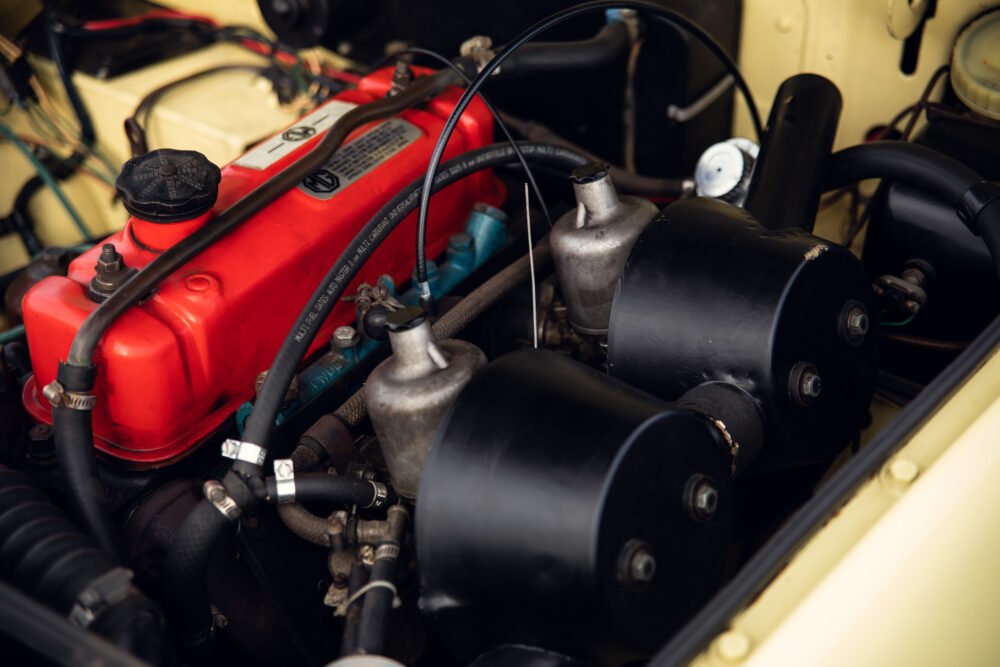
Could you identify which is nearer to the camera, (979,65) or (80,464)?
(80,464)

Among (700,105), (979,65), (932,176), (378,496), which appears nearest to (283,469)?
(378,496)

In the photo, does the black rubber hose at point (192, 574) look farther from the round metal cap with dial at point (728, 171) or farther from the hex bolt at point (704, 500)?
the round metal cap with dial at point (728, 171)

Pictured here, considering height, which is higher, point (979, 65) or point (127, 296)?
point (979, 65)

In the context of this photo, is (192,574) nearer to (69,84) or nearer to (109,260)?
(109,260)

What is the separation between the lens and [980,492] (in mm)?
974

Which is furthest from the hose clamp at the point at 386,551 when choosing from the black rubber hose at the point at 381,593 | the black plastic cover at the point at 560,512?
the black plastic cover at the point at 560,512

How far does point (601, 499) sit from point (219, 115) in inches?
58.5

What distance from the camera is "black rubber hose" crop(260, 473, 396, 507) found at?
111cm

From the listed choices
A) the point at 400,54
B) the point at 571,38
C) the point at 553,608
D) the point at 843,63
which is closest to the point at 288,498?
the point at 553,608

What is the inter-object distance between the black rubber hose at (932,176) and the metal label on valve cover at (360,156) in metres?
0.63

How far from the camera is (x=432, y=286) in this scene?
4.86 feet

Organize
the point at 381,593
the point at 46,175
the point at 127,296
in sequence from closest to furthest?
the point at 381,593
the point at 127,296
the point at 46,175

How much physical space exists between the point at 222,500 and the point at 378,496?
18cm

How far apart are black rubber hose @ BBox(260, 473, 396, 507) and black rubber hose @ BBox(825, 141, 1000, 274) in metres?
0.80
